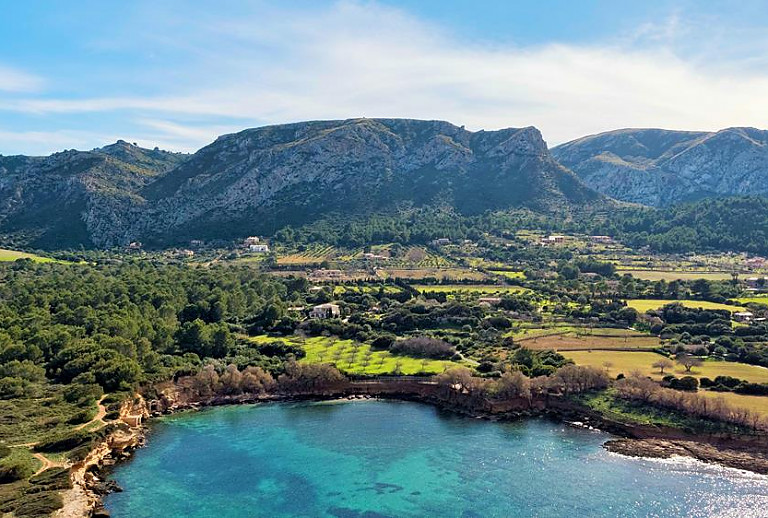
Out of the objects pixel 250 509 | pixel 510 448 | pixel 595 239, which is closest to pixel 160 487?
pixel 250 509

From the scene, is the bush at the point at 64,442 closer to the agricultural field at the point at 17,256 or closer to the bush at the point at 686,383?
the bush at the point at 686,383

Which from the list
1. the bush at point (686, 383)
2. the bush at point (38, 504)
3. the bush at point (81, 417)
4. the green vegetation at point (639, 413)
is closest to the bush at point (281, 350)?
the bush at point (81, 417)

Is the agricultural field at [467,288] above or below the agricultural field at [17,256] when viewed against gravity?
below

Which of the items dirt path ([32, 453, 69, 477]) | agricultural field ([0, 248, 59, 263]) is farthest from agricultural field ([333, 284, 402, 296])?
agricultural field ([0, 248, 59, 263])

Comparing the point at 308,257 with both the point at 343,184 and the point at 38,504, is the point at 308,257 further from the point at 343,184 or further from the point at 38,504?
the point at 38,504

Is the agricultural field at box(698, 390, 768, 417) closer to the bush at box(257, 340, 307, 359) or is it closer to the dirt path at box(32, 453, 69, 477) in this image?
the bush at box(257, 340, 307, 359)

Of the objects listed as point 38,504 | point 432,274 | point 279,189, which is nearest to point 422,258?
point 432,274
